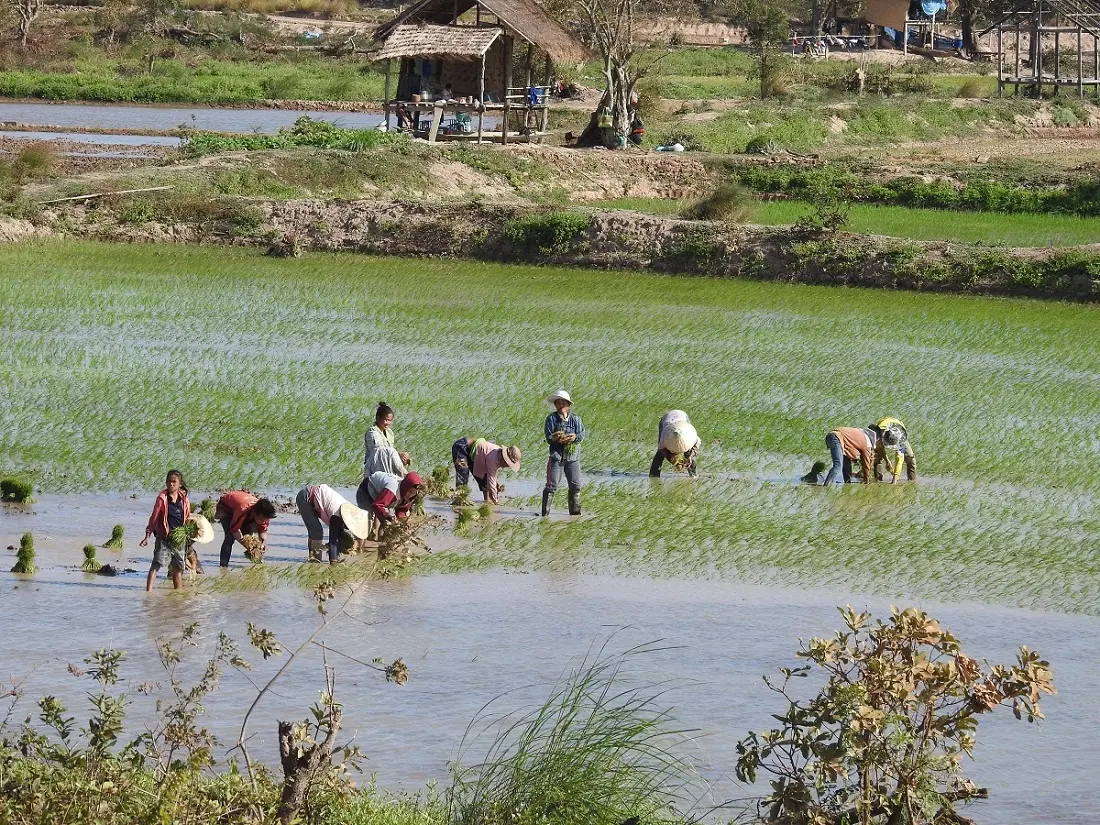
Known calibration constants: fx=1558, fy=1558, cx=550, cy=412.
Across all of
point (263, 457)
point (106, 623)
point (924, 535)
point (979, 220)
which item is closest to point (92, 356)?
point (263, 457)

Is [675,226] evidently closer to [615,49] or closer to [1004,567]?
[615,49]

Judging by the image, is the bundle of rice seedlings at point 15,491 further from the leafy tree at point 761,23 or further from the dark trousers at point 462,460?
the leafy tree at point 761,23

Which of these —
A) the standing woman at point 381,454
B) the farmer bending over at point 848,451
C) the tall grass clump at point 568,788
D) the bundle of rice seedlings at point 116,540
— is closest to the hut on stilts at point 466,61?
the farmer bending over at point 848,451

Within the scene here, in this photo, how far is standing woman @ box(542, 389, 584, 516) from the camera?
1277 centimetres

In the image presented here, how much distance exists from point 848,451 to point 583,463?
2.49 metres

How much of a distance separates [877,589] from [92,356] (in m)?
11.0

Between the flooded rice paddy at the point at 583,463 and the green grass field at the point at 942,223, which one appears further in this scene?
the green grass field at the point at 942,223

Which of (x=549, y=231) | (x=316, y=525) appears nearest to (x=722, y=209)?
(x=549, y=231)

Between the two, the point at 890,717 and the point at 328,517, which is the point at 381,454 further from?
the point at 890,717

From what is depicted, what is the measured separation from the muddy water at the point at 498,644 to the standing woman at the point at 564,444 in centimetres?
151

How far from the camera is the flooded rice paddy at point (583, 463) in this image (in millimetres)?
9648

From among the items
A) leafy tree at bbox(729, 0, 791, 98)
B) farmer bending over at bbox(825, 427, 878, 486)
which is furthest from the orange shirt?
leafy tree at bbox(729, 0, 791, 98)

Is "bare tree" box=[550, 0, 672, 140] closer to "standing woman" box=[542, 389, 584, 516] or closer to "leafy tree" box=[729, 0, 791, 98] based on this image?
"leafy tree" box=[729, 0, 791, 98]

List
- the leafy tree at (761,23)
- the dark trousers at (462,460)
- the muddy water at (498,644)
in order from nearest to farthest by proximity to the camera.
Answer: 1. the muddy water at (498,644)
2. the dark trousers at (462,460)
3. the leafy tree at (761,23)
